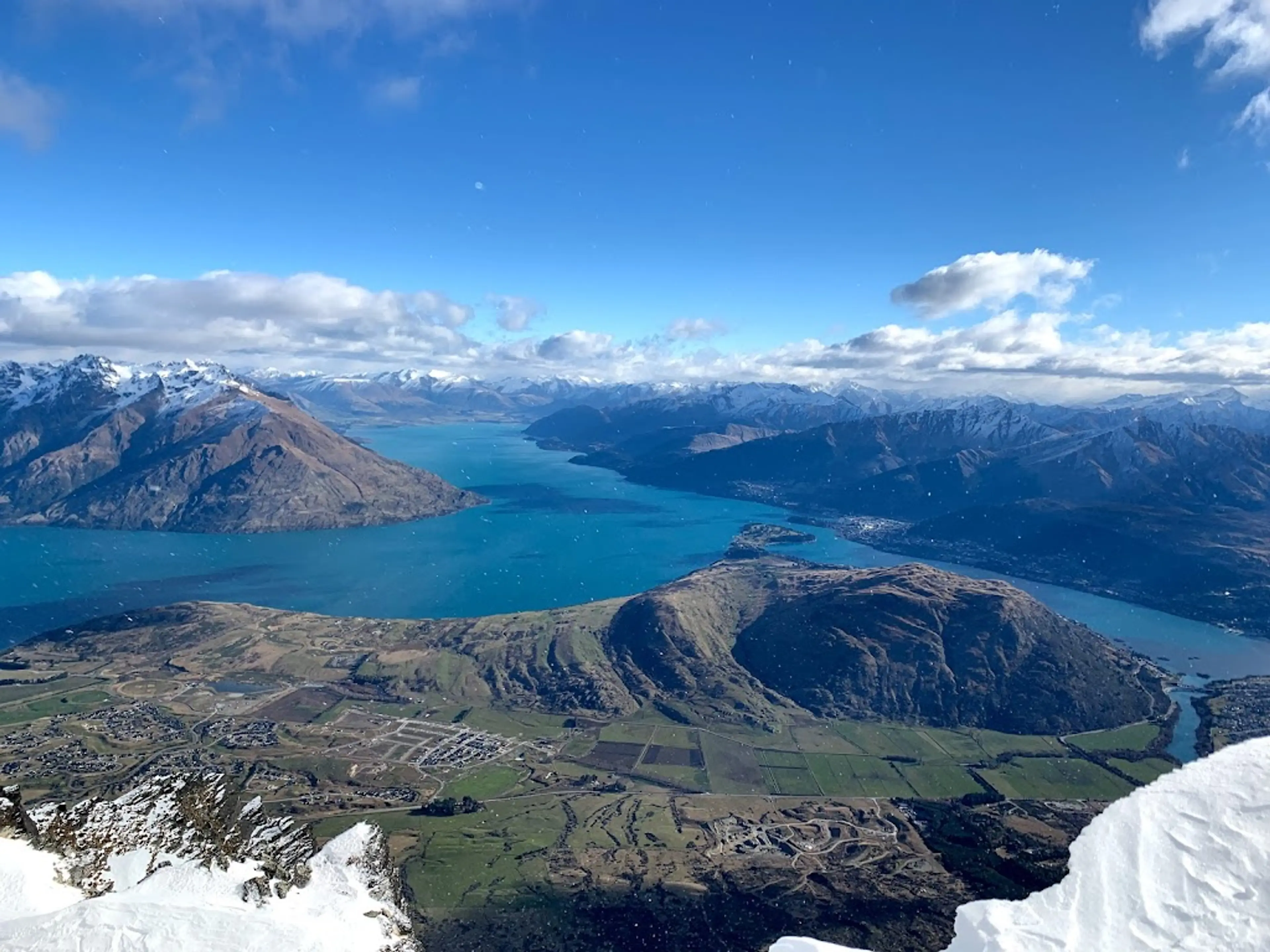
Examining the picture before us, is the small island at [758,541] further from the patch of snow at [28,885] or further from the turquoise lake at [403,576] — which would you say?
the patch of snow at [28,885]

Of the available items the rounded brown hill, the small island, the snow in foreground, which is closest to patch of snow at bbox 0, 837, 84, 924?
the snow in foreground

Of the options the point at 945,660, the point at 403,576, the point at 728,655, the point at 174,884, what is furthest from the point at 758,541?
the point at 174,884

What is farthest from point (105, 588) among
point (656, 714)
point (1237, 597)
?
point (1237, 597)

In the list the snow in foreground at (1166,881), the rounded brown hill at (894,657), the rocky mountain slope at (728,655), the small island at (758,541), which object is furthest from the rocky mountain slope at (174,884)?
A: the small island at (758,541)

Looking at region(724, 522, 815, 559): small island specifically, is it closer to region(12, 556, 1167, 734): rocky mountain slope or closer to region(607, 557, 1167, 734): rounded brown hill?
region(607, 557, 1167, 734): rounded brown hill

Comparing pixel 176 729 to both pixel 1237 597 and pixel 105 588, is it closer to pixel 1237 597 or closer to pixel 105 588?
pixel 105 588

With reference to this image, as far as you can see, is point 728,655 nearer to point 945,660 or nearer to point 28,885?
point 945,660
